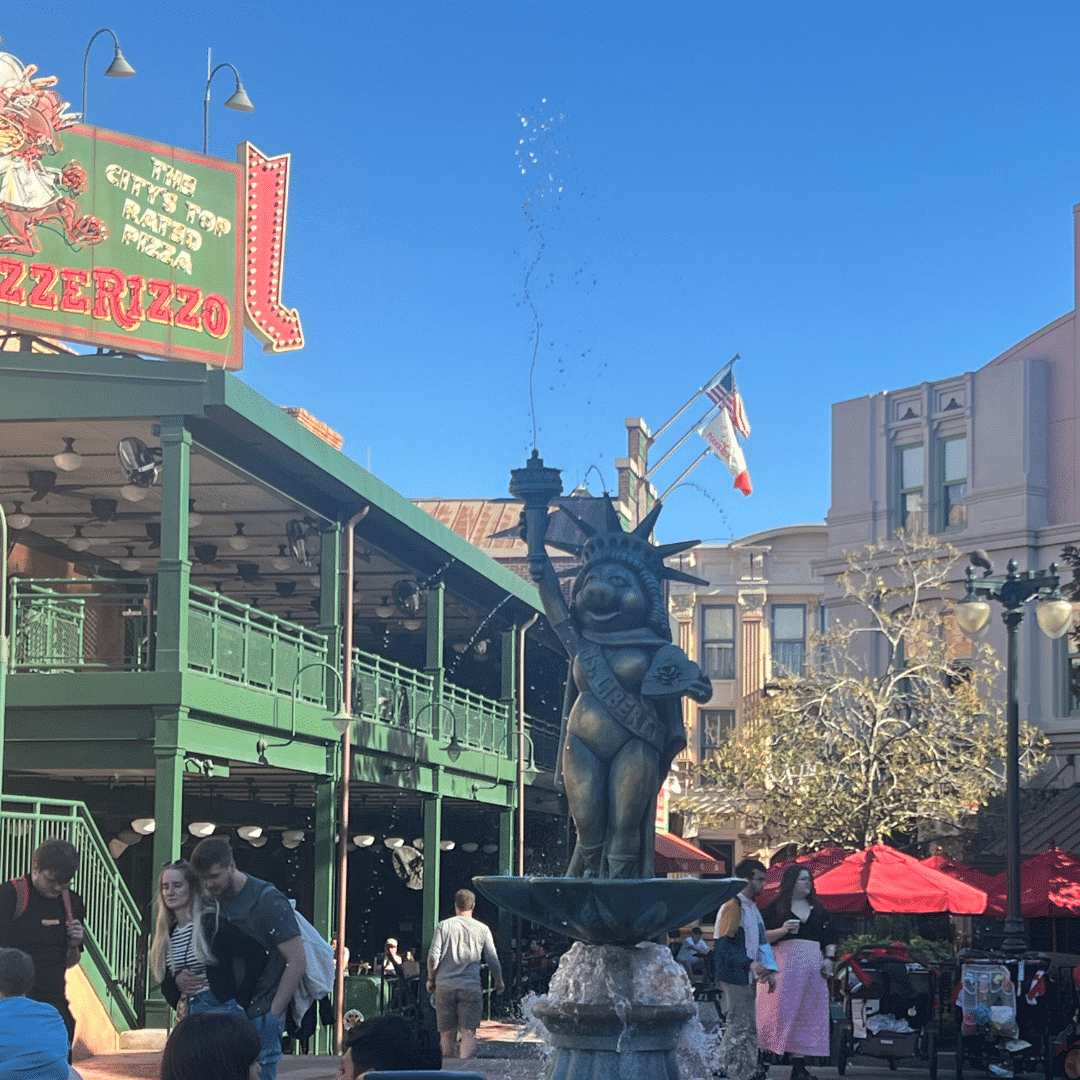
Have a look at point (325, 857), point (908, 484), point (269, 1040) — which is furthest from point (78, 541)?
point (908, 484)

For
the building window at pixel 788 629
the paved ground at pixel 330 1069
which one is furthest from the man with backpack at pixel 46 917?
the building window at pixel 788 629

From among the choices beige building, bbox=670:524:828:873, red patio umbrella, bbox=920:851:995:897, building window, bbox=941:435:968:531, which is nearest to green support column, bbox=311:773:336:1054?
red patio umbrella, bbox=920:851:995:897

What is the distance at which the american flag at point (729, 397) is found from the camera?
40.1m

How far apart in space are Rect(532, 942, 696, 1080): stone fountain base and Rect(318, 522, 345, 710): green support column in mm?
12293

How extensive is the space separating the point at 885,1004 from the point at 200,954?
340 inches

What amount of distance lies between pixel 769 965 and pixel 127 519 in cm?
1469

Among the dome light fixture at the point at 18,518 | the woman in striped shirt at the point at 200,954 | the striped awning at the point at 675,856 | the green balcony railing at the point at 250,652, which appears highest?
the dome light fixture at the point at 18,518

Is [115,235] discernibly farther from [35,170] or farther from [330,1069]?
[330,1069]

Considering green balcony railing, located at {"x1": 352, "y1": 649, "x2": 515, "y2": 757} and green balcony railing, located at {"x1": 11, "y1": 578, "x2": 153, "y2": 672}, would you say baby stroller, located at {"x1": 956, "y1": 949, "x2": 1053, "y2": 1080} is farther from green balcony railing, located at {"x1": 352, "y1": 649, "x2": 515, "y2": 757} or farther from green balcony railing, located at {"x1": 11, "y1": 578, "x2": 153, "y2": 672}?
green balcony railing, located at {"x1": 352, "y1": 649, "x2": 515, "y2": 757}

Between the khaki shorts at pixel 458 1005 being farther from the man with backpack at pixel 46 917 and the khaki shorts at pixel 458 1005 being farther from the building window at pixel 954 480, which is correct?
the building window at pixel 954 480

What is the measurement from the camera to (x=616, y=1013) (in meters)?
9.78

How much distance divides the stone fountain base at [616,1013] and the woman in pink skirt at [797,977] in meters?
2.34

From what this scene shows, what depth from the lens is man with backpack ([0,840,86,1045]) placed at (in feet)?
31.1

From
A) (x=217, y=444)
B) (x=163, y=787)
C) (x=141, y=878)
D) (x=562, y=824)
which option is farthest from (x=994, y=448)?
(x=163, y=787)
